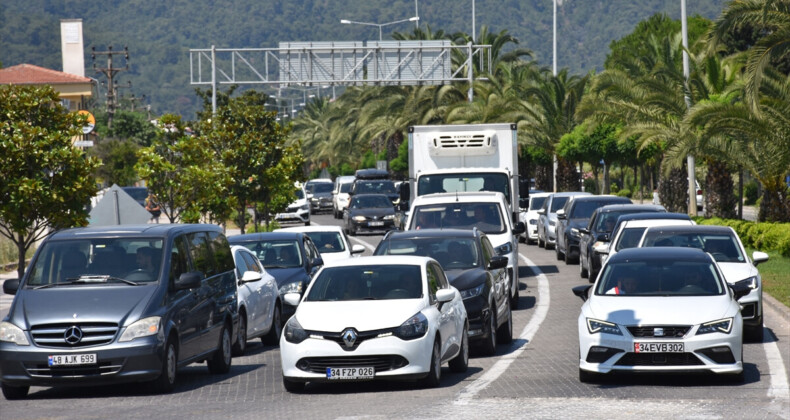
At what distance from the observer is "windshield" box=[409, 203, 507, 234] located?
22.7 meters

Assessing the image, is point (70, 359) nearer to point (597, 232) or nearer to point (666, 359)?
point (666, 359)

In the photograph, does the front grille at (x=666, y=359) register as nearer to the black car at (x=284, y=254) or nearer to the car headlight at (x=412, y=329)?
the car headlight at (x=412, y=329)

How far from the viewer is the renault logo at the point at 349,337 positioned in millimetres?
12039

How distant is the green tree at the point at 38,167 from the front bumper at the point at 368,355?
788 cm

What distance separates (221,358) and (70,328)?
8.56 ft

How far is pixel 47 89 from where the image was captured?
20188 mm

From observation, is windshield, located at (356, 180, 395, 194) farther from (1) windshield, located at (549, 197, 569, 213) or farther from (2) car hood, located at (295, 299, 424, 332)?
(2) car hood, located at (295, 299, 424, 332)

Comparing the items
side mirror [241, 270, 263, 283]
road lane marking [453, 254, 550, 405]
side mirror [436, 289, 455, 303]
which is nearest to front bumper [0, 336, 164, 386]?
side mirror [436, 289, 455, 303]

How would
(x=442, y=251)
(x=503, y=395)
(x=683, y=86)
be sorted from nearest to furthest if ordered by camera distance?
(x=503, y=395), (x=442, y=251), (x=683, y=86)

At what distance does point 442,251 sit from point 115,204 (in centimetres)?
658

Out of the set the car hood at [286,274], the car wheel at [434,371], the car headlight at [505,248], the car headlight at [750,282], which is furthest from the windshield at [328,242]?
the car wheel at [434,371]

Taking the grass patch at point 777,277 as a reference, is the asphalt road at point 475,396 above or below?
above

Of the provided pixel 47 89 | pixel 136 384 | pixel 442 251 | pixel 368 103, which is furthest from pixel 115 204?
pixel 368 103

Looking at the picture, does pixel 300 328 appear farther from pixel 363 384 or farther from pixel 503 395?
pixel 503 395
